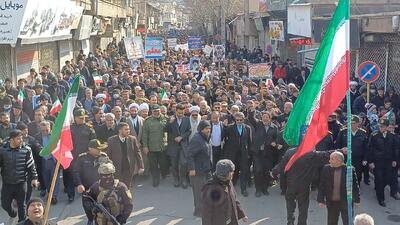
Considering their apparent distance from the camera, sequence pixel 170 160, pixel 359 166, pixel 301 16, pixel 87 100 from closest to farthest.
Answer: pixel 359 166 → pixel 170 160 → pixel 87 100 → pixel 301 16

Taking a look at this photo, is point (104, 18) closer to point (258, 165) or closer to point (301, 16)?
point (301, 16)

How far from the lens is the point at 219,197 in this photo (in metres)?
6.43

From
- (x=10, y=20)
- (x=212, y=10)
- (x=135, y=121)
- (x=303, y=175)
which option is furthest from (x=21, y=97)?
(x=212, y=10)

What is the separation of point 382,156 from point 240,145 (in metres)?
2.42

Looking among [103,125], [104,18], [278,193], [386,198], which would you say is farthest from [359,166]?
[104,18]

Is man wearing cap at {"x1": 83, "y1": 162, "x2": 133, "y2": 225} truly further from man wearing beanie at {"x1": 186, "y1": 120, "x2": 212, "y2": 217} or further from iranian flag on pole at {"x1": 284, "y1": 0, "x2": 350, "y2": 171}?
man wearing beanie at {"x1": 186, "y1": 120, "x2": 212, "y2": 217}

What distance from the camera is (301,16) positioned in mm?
24234

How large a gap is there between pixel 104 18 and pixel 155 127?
95.2 feet

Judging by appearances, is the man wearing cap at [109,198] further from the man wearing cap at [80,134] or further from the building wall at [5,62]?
the building wall at [5,62]

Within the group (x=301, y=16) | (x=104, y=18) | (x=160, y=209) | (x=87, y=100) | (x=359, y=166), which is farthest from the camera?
(x=104, y=18)

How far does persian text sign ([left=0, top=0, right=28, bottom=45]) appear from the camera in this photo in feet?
44.9

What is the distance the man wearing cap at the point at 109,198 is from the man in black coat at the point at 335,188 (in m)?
2.68

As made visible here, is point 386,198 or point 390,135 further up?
point 390,135

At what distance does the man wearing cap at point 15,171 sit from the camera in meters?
7.98
